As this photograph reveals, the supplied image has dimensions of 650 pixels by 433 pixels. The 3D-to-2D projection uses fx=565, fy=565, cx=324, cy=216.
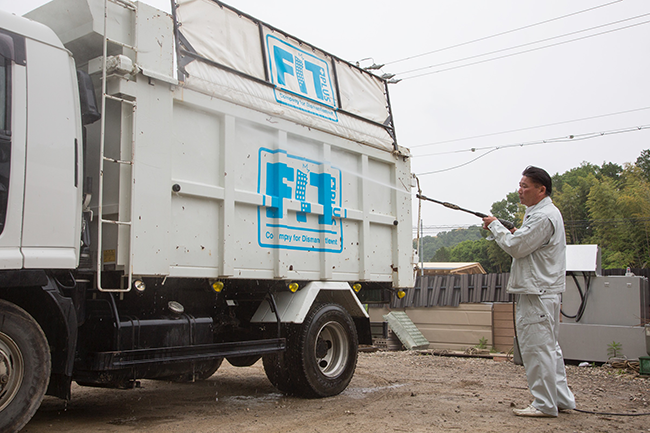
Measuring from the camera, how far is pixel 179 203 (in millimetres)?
4801

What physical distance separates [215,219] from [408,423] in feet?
7.93

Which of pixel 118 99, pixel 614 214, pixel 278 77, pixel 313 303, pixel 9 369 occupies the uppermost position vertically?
pixel 614 214

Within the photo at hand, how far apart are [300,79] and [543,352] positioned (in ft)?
12.2

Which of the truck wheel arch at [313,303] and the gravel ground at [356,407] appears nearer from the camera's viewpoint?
the gravel ground at [356,407]

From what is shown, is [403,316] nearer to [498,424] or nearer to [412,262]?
[412,262]

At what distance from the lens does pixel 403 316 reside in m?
13.4

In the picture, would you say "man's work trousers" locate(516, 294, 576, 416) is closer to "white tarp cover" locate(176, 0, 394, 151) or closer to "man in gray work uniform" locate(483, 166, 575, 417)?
"man in gray work uniform" locate(483, 166, 575, 417)

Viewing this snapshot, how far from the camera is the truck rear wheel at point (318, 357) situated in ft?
19.1

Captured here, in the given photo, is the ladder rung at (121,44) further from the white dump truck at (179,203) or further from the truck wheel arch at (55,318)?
the truck wheel arch at (55,318)

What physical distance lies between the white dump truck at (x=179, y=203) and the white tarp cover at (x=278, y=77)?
0.07ft

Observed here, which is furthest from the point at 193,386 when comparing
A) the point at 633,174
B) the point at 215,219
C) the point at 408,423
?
the point at 633,174

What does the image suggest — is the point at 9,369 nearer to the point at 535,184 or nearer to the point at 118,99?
the point at 118,99

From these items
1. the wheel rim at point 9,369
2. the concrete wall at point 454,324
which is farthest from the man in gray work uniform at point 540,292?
the concrete wall at point 454,324

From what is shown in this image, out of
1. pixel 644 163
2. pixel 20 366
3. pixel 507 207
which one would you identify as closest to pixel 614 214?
pixel 644 163
